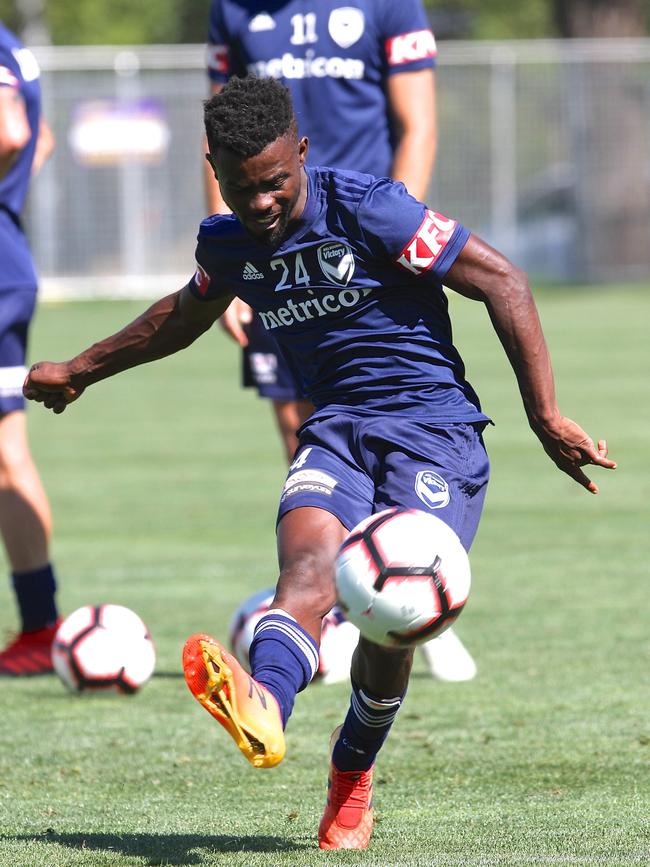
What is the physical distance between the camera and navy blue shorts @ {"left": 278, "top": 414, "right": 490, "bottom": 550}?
153 inches

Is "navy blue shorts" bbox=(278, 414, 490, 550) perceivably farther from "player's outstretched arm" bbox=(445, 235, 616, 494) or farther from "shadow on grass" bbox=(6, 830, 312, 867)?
"shadow on grass" bbox=(6, 830, 312, 867)

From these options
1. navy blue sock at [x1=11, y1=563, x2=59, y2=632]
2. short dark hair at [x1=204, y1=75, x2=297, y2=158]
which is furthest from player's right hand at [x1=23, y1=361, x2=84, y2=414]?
navy blue sock at [x1=11, y1=563, x2=59, y2=632]

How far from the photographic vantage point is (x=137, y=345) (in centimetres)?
444

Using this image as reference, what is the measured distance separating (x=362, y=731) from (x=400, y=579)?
0.66 metres

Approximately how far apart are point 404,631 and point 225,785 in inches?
52.2

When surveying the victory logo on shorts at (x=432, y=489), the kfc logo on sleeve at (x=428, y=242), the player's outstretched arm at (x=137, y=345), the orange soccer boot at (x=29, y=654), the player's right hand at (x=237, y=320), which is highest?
the kfc logo on sleeve at (x=428, y=242)

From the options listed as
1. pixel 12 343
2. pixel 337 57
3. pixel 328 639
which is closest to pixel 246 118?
pixel 337 57

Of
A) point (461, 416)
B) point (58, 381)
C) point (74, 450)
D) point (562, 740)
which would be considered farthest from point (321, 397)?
point (74, 450)

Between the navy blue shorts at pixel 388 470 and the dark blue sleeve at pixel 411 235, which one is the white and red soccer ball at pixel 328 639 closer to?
the navy blue shorts at pixel 388 470

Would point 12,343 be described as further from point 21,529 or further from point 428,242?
point 428,242

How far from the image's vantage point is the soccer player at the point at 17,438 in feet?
20.6

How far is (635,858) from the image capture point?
3.64m

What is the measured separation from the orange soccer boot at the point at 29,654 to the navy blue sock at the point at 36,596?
0.03m

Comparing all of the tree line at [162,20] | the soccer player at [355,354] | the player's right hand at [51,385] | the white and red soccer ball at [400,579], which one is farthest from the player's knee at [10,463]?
the tree line at [162,20]
